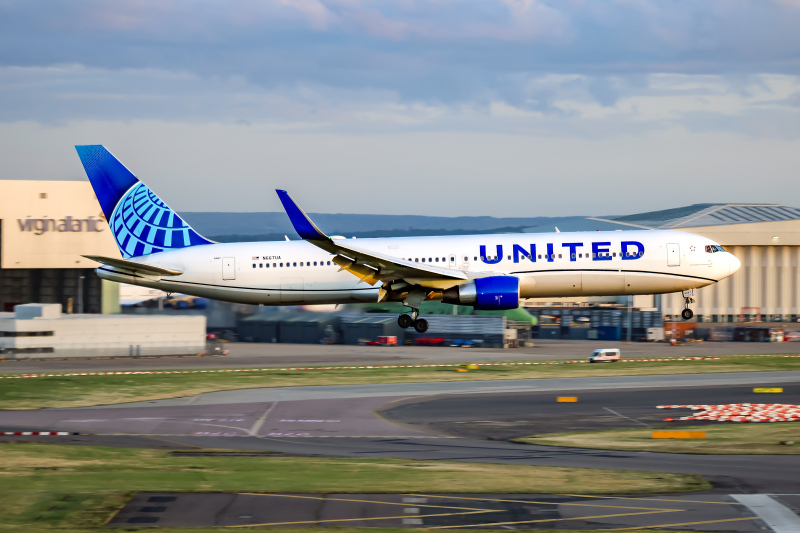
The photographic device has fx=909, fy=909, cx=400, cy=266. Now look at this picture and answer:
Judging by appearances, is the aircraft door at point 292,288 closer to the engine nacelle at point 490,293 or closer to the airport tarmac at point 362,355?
the engine nacelle at point 490,293

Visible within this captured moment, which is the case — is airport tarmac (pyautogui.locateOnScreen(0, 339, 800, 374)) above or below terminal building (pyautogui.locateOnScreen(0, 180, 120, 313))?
below

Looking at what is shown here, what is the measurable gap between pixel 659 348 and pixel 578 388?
4134cm

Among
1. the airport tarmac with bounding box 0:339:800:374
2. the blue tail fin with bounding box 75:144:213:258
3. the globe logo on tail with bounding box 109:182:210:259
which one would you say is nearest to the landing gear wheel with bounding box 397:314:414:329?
the blue tail fin with bounding box 75:144:213:258

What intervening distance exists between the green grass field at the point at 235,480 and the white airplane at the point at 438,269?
15672 mm

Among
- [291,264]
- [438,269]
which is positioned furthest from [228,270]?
[438,269]

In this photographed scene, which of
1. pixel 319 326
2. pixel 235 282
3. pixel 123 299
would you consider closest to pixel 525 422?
pixel 235 282

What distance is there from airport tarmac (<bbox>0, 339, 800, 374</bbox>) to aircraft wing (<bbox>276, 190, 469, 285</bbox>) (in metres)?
27.7

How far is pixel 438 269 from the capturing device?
45.3m

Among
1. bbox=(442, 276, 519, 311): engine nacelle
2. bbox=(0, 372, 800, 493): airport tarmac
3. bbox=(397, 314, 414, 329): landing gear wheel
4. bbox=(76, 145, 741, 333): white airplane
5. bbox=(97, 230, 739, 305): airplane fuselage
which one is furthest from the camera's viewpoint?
bbox=(397, 314, 414, 329): landing gear wheel

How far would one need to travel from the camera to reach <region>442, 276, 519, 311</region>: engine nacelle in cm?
4444

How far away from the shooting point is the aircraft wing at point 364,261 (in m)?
41.3

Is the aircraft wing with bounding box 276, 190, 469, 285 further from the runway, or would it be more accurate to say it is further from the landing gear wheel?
the runway

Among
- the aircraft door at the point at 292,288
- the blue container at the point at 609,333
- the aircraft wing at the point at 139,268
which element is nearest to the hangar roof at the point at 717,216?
the blue container at the point at 609,333

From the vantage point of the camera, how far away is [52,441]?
35.6m
